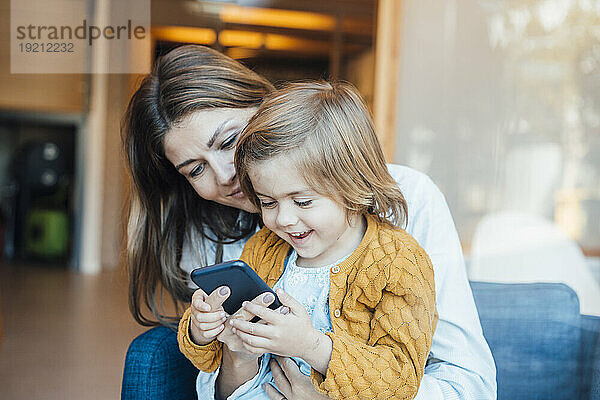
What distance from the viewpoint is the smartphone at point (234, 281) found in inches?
30.9

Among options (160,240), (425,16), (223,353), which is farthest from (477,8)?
(223,353)

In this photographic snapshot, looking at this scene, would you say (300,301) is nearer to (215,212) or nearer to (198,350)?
(198,350)

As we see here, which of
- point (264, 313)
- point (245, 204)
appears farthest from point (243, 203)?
point (264, 313)

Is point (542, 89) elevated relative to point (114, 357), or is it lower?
elevated

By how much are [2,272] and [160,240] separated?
810mm

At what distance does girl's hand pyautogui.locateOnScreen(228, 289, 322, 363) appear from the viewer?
770 millimetres

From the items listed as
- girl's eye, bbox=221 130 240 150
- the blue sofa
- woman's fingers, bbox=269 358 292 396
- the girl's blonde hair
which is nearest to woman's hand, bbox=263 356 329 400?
woman's fingers, bbox=269 358 292 396

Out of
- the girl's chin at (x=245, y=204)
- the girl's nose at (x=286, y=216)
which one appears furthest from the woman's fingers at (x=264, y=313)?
the girl's chin at (x=245, y=204)

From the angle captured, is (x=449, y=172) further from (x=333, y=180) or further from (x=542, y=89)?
(x=333, y=180)

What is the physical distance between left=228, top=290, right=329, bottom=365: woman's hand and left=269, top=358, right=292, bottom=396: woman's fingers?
12 cm

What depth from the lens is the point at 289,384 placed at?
0.90m

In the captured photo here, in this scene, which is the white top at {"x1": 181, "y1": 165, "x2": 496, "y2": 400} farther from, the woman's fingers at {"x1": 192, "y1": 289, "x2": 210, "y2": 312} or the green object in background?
the green object in background

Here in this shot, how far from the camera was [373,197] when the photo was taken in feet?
2.95

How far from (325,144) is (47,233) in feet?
5.50
